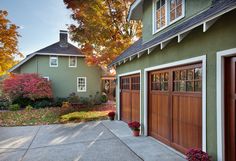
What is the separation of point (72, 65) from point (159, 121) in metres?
14.5

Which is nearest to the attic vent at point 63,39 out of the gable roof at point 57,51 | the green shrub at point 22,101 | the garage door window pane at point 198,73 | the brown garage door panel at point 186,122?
the gable roof at point 57,51

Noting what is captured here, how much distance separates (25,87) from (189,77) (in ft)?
46.1

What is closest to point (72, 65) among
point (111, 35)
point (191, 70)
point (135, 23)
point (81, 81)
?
point (81, 81)

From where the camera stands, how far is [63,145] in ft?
19.5

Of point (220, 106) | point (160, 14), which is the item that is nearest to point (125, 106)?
point (160, 14)

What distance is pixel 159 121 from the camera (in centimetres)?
606

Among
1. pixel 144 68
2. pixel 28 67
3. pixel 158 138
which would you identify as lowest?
pixel 158 138

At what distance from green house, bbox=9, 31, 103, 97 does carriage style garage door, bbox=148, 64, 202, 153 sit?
1333cm

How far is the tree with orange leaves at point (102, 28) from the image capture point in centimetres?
1400

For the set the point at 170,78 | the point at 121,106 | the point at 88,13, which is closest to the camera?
the point at 170,78

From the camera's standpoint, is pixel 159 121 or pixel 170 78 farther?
pixel 159 121

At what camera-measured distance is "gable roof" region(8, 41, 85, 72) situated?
683 inches

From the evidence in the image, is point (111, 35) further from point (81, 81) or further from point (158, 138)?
point (158, 138)

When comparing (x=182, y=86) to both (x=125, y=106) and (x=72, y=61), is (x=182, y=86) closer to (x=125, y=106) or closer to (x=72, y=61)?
(x=125, y=106)
